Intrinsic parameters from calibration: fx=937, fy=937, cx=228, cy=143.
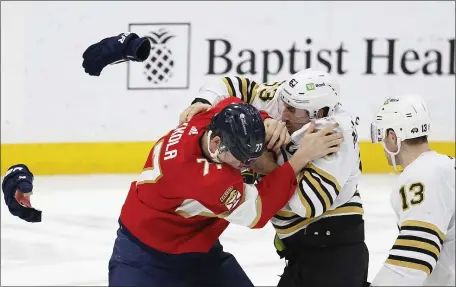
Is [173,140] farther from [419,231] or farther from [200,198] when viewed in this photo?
[419,231]

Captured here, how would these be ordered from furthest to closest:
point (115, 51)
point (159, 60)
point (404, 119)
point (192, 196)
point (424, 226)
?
point (159, 60)
point (115, 51)
point (192, 196)
point (404, 119)
point (424, 226)

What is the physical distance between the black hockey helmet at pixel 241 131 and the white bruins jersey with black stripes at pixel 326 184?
0.23m

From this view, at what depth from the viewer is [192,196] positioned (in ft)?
9.18

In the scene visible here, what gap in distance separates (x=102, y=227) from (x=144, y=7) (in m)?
1.82

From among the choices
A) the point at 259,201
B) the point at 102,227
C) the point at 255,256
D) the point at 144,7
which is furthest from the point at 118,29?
the point at 259,201

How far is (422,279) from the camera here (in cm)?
237

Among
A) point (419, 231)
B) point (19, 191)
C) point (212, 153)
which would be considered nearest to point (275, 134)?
point (212, 153)

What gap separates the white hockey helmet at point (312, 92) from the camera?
293cm

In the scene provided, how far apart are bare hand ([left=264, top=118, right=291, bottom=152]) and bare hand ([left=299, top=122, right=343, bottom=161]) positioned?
6 cm

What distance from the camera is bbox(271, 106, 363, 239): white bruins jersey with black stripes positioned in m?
2.90

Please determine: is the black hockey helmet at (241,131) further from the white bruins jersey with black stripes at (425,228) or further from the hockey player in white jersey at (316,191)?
the white bruins jersey with black stripes at (425,228)

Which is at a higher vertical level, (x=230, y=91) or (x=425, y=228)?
(x=230, y=91)

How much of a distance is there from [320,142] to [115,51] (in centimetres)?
82

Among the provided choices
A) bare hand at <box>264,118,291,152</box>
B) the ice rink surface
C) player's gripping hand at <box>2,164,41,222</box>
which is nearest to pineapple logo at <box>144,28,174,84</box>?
the ice rink surface
